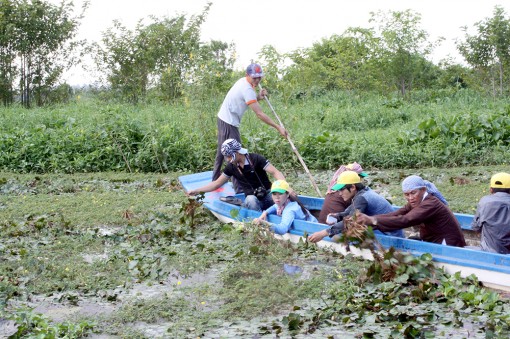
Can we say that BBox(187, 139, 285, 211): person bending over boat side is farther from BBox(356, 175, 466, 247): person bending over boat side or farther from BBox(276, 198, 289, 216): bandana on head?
BBox(356, 175, 466, 247): person bending over boat side

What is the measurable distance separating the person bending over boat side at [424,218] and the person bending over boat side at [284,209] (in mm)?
1431

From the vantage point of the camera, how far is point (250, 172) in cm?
959

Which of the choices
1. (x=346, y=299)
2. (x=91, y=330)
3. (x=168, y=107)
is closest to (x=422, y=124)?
(x=168, y=107)

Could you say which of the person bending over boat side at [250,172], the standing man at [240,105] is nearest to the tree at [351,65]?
the standing man at [240,105]

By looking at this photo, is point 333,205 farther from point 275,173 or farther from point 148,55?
point 148,55

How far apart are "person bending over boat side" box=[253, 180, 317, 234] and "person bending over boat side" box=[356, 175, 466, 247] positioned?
4.69 feet

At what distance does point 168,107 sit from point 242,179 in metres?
9.72

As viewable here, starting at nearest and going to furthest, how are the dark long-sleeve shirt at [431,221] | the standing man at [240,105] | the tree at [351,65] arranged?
1. the dark long-sleeve shirt at [431,221]
2. the standing man at [240,105]
3. the tree at [351,65]

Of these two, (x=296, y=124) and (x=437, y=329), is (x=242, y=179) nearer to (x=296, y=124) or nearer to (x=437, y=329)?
(x=437, y=329)

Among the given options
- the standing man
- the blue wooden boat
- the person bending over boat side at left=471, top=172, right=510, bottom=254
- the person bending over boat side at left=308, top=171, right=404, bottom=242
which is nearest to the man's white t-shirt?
the standing man

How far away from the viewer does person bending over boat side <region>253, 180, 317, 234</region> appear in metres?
8.53

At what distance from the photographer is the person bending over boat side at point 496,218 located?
6.80 meters

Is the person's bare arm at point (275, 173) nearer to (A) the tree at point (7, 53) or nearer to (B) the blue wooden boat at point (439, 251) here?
(B) the blue wooden boat at point (439, 251)

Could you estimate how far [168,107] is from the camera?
19031mm
